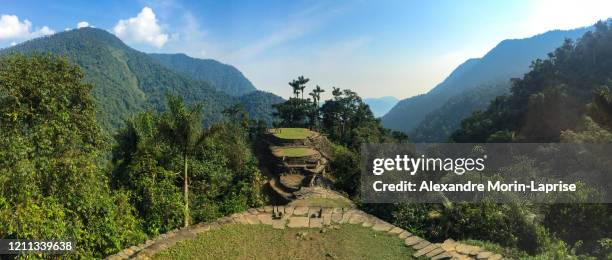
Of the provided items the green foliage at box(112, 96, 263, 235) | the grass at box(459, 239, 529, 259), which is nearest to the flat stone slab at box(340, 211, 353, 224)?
the grass at box(459, 239, 529, 259)

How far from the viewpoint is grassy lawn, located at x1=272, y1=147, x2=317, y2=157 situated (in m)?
29.8

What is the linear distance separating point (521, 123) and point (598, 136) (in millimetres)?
27763

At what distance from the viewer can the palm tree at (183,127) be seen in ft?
44.5

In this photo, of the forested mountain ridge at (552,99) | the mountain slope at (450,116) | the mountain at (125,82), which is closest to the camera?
the forested mountain ridge at (552,99)

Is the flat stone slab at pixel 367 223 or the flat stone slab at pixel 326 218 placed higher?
the flat stone slab at pixel 326 218

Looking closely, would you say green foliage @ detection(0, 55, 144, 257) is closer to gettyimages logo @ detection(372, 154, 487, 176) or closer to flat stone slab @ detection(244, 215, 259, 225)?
flat stone slab @ detection(244, 215, 259, 225)

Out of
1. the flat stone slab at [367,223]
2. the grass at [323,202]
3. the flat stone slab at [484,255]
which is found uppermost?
the flat stone slab at [367,223]

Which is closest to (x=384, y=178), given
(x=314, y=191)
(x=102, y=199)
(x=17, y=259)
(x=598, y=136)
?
(x=314, y=191)

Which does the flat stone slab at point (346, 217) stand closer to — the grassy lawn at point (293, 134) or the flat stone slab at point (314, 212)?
the flat stone slab at point (314, 212)

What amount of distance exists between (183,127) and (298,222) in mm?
5746

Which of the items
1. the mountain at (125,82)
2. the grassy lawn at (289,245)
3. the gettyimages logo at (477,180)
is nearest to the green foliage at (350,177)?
the gettyimages logo at (477,180)

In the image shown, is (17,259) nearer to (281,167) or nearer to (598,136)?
(281,167)

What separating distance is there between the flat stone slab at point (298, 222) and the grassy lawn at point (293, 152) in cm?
1838

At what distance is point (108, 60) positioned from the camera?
184625 mm
